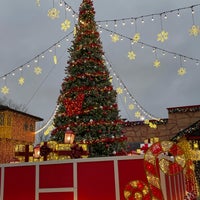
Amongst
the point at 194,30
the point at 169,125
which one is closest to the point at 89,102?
the point at 194,30

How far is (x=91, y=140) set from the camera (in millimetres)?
10609

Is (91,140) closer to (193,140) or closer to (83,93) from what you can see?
(83,93)

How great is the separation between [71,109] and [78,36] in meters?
3.21

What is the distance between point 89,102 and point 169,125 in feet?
26.9

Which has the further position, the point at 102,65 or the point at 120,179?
the point at 102,65

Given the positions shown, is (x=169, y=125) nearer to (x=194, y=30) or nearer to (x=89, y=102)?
(x=89, y=102)

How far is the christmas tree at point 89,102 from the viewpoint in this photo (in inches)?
427

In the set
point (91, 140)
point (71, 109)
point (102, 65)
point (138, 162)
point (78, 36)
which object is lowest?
point (138, 162)

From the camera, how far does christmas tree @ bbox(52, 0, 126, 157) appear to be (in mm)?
10836

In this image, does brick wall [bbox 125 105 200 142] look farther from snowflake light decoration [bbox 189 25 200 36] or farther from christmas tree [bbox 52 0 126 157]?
snowflake light decoration [bbox 189 25 200 36]

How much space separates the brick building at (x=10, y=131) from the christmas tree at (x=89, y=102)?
40.0ft

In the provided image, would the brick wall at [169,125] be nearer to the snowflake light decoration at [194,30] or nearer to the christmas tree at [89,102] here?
the christmas tree at [89,102]

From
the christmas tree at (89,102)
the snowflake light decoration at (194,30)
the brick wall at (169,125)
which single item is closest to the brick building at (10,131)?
the brick wall at (169,125)

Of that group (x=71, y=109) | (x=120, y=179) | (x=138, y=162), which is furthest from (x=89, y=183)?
(x=71, y=109)
